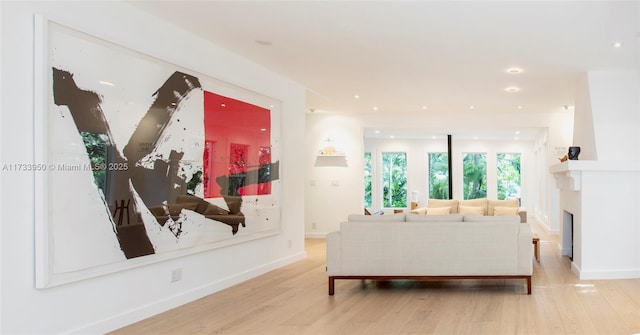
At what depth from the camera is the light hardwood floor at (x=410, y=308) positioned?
3.94 m

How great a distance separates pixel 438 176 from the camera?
612 inches

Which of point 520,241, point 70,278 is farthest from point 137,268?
point 520,241

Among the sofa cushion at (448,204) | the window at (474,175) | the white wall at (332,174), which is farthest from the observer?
the window at (474,175)

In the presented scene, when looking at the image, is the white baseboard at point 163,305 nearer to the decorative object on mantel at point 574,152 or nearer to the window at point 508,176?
the decorative object on mantel at point 574,152

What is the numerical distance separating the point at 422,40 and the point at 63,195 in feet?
11.5

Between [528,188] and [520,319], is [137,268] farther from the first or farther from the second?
[528,188]

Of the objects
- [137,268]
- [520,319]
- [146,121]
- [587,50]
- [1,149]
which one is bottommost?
[520,319]

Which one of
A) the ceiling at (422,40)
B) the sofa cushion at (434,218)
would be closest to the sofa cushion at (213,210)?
the ceiling at (422,40)

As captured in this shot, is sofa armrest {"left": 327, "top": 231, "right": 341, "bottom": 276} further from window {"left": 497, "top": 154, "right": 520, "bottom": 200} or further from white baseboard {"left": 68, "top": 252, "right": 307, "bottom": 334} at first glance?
window {"left": 497, "top": 154, "right": 520, "bottom": 200}

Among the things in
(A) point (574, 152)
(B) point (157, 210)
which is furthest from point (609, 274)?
(B) point (157, 210)

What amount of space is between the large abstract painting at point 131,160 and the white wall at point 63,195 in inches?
3.5

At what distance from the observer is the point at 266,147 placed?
6.33 m

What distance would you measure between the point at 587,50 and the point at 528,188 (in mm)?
11463

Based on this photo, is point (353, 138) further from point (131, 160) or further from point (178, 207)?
point (131, 160)
